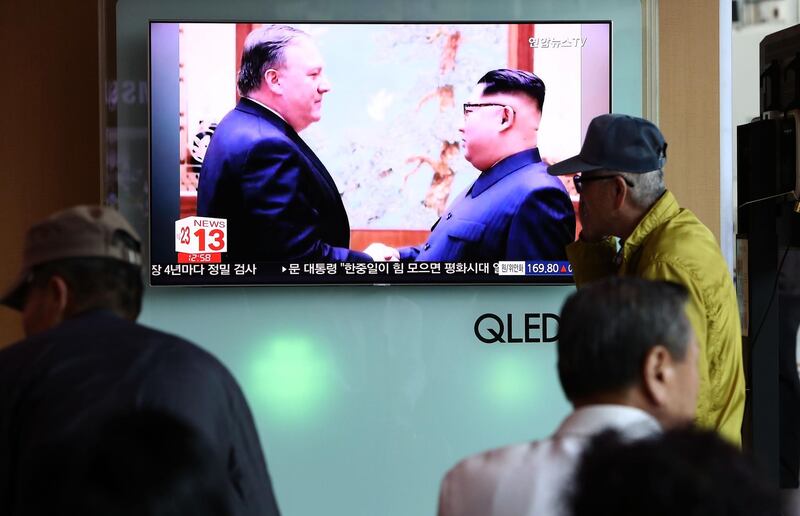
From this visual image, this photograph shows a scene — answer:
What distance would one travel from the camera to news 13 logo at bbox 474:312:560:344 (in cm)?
429

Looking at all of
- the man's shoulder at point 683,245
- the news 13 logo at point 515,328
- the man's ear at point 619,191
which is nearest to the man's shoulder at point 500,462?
the man's shoulder at point 683,245

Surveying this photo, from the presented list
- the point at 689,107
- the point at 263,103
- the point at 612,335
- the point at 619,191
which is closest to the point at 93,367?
the point at 612,335

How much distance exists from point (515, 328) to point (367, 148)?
2.91 ft

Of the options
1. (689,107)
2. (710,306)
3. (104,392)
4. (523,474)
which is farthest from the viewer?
(689,107)

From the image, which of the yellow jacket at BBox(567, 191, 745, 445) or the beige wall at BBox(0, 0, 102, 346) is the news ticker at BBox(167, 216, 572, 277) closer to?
the beige wall at BBox(0, 0, 102, 346)

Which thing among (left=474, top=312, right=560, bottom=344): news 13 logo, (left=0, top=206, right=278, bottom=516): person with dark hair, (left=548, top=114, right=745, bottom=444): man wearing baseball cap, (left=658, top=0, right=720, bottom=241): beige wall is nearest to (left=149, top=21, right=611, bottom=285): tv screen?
(left=474, top=312, right=560, bottom=344): news 13 logo

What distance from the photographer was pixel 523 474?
1.38 meters

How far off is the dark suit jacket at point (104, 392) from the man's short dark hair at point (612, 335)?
0.57 meters

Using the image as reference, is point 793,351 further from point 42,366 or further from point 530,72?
point 42,366

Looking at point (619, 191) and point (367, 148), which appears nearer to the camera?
point (619, 191)

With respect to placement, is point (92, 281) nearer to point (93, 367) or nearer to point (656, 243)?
point (93, 367)

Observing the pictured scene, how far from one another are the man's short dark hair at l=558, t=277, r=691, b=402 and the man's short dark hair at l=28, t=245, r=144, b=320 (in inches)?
29.6

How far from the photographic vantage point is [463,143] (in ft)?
13.9

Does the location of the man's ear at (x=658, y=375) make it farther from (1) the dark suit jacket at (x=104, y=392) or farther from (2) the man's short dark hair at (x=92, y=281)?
A: (2) the man's short dark hair at (x=92, y=281)
